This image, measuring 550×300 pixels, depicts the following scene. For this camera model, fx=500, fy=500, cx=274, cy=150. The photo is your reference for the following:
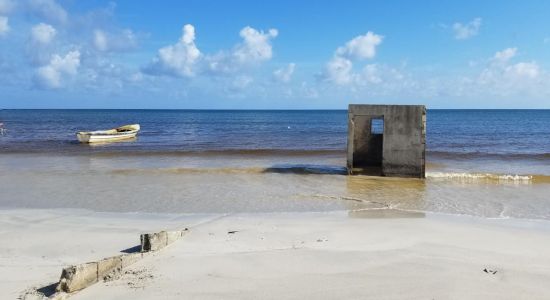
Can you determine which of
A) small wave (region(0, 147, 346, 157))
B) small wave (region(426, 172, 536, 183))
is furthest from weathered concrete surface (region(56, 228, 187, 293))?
small wave (region(0, 147, 346, 157))

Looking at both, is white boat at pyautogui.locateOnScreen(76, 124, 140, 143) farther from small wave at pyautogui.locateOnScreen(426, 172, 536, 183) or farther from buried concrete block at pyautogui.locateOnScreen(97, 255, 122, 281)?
buried concrete block at pyautogui.locateOnScreen(97, 255, 122, 281)

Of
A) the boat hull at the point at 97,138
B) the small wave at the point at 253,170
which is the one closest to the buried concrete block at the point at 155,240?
the small wave at the point at 253,170

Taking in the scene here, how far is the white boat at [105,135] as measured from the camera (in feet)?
102

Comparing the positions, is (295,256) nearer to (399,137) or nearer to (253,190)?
(253,190)

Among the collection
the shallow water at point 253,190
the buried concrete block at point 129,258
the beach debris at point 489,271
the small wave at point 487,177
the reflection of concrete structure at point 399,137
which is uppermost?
the reflection of concrete structure at point 399,137

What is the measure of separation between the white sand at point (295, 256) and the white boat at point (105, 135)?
22.6m

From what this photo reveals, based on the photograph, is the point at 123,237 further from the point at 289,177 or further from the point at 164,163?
the point at 164,163

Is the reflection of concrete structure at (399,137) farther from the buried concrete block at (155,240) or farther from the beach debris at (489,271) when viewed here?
the buried concrete block at (155,240)

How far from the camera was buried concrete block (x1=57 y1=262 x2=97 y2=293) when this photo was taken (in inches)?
201

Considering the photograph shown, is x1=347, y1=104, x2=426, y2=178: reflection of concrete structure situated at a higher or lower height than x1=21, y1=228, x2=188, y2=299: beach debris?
higher

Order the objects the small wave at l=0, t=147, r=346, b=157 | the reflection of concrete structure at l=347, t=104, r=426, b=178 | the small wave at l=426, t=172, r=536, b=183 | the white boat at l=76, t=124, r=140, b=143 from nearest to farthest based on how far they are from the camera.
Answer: the reflection of concrete structure at l=347, t=104, r=426, b=178 < the small wave at l=426, t=172, r=536, b=183 < the small wave at l=0, t=147, r=346, b=157 < the white boat at l=76, t=124, r=140, b=143

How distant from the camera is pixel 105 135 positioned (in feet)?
106

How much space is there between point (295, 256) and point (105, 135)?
2817 cm

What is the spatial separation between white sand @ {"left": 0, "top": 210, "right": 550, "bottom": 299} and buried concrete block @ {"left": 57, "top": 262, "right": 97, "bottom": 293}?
0.36ft
